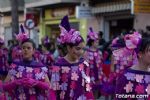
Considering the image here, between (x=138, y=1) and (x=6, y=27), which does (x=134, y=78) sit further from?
(x=6, y=27)

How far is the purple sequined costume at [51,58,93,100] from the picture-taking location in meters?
7.42

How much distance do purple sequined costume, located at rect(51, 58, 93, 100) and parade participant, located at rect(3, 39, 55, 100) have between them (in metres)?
0.17

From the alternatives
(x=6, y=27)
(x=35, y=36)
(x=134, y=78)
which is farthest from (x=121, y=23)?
(x=134, y=78)

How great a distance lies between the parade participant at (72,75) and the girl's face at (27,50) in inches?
18.6

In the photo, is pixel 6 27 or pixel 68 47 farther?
pixel 6 27

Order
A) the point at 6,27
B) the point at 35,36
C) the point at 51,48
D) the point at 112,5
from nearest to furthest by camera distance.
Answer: the point at 51,48, the point at 112,5, the point at 35,36, the point at 6,27

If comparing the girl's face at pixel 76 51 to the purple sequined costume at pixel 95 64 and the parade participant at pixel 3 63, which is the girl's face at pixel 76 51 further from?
the parade participant at pixel 3 63

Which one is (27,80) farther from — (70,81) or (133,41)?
(133,41)

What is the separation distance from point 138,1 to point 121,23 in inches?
181

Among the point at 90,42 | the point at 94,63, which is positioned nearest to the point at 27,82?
the point at 94,63

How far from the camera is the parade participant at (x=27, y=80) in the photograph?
757 centimetres

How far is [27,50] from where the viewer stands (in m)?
7.86

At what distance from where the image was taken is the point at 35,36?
33.8 metres

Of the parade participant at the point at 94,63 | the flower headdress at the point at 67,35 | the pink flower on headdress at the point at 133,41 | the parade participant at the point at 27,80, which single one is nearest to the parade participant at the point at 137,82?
the pink flower on headdress at the point at 133,41
